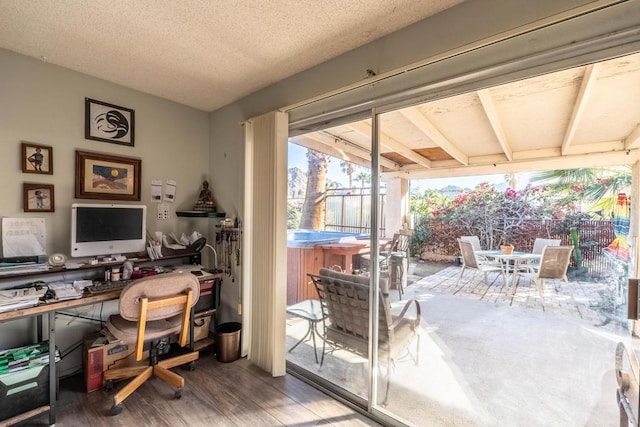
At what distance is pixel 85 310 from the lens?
7.89 feet

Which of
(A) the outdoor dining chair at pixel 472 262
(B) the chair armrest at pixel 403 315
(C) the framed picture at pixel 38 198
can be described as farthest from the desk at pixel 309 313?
(C) the framed picture at pixel 38 198

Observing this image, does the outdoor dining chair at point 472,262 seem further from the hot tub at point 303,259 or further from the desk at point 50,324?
the desk at point 50,324

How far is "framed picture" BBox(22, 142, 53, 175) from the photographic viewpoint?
212 centimetres

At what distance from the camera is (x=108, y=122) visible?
252 centimetres

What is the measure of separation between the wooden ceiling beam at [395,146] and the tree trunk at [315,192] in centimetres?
46

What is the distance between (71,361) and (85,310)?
0.41 m

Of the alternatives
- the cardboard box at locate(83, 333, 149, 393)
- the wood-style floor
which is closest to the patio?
the wood-style floor

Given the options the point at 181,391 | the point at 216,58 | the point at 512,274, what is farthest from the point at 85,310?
the point at 512,274

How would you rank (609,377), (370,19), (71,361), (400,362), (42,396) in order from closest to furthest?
(609,377) < (370,19) < (42,396) < (400,362) < (71,361)

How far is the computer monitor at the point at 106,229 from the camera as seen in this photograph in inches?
85.7

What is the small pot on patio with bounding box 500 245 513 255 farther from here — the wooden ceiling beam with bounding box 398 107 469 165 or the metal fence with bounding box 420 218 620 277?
the wooden ceiling beam with bounding box 398 107 469 165

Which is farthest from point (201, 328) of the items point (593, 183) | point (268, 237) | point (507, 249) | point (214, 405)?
point (593, 183)

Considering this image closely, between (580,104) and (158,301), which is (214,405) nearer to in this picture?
(158,301)

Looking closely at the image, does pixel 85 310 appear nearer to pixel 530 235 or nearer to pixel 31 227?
pixel 31 227
